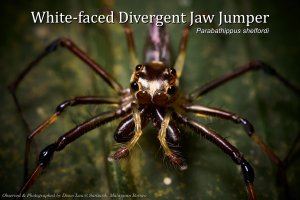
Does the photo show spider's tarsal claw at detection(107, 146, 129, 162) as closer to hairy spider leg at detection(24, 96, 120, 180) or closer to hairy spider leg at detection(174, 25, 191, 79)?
hairy spider leg at detection(24, 96, 120, 180)

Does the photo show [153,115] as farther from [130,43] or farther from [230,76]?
[130,43]

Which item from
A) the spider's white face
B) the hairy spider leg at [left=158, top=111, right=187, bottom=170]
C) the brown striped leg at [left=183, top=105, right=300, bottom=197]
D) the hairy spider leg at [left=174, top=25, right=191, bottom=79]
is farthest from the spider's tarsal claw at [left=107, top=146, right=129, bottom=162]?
the hairy spider leg at [left=174, top=25, right=191, bottom=79]

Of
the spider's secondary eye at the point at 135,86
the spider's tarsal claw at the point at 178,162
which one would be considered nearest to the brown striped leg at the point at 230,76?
the spider's secondary eye at the point at 135,86

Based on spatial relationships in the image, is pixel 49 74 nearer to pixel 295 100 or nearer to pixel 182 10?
pixel 182 10

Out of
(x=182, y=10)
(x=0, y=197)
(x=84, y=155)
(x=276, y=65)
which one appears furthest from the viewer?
(x=182, y=10)

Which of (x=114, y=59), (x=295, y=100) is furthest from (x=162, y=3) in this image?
(x=295, y=100)

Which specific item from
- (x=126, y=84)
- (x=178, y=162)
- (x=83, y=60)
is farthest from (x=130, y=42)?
(x=178, y=162)

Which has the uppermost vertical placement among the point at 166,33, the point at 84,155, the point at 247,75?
the point at 166,33
